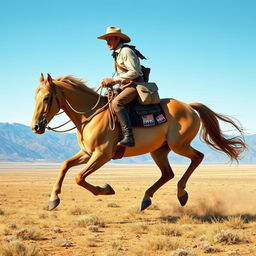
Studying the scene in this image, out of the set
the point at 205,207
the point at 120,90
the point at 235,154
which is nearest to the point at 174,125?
the point at 120,90

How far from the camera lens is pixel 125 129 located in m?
7.99

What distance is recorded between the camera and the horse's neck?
8227 mm

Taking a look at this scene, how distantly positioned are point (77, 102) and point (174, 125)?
2149 millimetres

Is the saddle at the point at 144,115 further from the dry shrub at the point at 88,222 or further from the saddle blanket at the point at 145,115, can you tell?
the dry shrub at the point at 88,222

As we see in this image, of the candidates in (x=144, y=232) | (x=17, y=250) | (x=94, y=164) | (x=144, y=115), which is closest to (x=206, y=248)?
(x=144, y=232)

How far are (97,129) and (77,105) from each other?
739 millimetres

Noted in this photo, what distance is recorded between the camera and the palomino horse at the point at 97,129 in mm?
7781

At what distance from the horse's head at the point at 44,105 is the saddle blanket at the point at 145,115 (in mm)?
1541

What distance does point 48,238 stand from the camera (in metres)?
7.41

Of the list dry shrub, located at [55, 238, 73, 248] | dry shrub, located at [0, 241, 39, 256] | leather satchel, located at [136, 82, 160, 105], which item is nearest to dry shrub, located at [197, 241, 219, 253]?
dry shrub, located at [55, 238, 73, 248]

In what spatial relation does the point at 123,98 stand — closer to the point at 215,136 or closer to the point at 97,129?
the point at 97,129

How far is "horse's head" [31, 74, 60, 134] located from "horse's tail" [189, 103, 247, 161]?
3616 millimetres

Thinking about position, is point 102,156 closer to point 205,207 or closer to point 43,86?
point 43,86

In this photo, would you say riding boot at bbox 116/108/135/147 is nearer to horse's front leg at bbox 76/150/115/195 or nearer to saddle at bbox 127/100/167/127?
saddle at bbox 127/100/167/127
